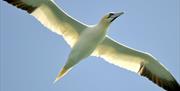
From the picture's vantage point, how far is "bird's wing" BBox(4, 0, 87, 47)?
100 feet

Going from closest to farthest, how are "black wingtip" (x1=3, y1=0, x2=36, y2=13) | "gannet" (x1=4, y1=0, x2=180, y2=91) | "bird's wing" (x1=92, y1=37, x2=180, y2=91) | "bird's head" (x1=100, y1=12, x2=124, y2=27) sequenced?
"black wingtip" (x1=3, y1=0, x2=36, y2=13)
"gannet" (x1=4, y1=0, x2=180, y2=91)
"bird's head" (x1=100, y1=12, x2=124, y2=27)
"bird's wing" (x1=92, y1=37, x2=180, y2=91)

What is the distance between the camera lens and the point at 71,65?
30391 mm

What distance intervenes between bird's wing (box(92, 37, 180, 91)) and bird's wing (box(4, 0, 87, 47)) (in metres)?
1.65

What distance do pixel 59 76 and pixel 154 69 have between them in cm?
515

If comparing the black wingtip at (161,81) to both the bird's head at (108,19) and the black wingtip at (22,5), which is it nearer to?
the bird's head at (108,19)

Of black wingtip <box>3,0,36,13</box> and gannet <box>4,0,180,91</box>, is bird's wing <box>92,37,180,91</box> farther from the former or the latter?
black wingtip <box>3,0,36,13</box>

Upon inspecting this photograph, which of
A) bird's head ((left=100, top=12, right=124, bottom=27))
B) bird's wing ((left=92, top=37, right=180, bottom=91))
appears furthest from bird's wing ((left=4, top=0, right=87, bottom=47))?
A: bird's wing ((left=92, top=37, right=180, bottom=91))

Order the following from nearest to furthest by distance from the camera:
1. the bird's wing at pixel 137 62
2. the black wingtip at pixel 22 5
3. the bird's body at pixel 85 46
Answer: the black wingtip at pixel 22 5, the bird's body at pixel 85 46, the bird's wing at pixel 137 62

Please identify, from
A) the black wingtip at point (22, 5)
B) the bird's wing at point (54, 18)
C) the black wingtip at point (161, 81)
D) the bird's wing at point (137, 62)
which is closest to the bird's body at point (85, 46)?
the bird's wing at point (54, 18)

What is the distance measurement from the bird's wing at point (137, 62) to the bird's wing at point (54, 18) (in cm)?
165

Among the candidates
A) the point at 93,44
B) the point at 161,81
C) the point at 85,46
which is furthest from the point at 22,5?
the point at 161,81

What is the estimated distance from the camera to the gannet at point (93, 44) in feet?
100

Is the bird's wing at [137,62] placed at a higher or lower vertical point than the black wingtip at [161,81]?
higher

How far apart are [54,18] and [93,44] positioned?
2338 millimetres
